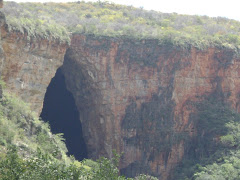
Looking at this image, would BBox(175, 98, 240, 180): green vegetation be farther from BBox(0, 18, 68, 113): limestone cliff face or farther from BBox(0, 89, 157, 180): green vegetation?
BBox(0, 18, 68, 113): limestone cliff face

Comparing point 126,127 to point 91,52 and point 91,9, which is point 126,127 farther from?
point 91,9

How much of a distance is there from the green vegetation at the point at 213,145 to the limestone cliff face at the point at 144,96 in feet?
2.38

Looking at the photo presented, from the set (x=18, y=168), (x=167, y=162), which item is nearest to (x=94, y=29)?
(x=167, y=162)

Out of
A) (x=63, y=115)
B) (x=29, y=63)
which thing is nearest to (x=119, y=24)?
(x=63, y=115)

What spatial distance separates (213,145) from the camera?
33.1 metres

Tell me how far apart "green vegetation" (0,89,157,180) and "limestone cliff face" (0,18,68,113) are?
3019 mm

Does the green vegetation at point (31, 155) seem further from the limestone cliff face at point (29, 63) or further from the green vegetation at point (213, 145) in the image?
the green vegetation at point (213, 145)

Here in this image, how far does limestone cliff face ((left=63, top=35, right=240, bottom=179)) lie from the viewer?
33.2 metres

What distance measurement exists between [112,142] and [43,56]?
8745 millimetres

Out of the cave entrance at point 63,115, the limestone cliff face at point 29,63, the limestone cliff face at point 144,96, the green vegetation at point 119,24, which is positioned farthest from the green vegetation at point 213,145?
the limestone cliff face at point 29,63

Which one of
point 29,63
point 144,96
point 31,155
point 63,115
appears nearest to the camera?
point 31,155

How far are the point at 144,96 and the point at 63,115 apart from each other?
7286mm

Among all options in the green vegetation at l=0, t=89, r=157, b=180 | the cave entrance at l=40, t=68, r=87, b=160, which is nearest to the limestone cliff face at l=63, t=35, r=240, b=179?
the cave entrance at l=40, t=68, r=87, b=160

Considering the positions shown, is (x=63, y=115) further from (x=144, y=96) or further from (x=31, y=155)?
(x=31, y=155)
